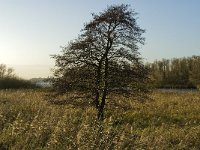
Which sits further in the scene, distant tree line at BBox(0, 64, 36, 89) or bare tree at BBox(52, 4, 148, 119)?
distant tree line at BBox(0, 64, 36, 89)

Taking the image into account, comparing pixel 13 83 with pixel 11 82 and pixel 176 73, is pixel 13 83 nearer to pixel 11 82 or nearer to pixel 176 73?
pixel 11 82

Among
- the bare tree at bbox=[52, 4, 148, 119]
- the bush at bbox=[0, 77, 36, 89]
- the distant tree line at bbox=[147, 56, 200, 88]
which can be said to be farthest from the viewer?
the distant tree line at bbox=[147, 56, 200, 88]

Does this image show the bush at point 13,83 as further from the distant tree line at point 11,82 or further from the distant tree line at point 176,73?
the distant tree line at point 176,73

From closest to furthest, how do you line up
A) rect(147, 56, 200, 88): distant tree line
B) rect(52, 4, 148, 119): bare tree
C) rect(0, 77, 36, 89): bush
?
rect(52, 4, 148, 119): bare tree, rect(0, 77, 36, 89): bush, rect(147, 56, 200, 88): distant tree line

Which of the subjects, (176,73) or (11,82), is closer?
(11,82)

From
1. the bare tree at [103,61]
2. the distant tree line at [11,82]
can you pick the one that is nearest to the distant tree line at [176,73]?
the distant tree line at [11,82]

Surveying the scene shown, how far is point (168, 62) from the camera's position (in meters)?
102

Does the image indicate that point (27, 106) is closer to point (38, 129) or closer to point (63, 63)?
point (63, 63)

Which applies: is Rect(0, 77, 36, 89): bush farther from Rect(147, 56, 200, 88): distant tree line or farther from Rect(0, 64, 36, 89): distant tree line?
Rect(147, 56, 200, 88): distant tree line

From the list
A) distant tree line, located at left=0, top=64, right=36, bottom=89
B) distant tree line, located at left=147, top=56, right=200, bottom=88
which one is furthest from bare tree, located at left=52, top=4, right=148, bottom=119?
distant tree line, located at left=147, top=56, right=200, bottom=88

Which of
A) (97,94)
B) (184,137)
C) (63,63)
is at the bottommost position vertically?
(184,137)

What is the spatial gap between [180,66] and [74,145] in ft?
292

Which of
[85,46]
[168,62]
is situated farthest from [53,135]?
[168,62]

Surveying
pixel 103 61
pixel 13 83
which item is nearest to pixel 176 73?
pixel 13 83
